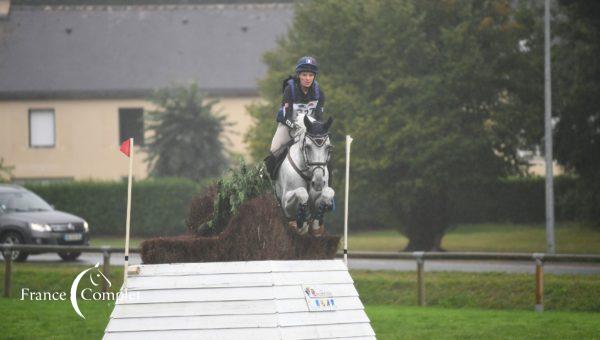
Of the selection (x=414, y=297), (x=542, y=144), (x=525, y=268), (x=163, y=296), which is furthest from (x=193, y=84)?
(x=163, y=296)

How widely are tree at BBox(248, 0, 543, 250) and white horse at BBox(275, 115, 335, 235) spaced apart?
21.4m

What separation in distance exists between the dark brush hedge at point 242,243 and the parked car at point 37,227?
16613 millimetres

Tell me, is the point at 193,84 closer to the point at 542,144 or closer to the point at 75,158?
the point at 75,158

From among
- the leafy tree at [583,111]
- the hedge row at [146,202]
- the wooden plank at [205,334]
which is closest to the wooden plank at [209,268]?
the wooden plank at [205,334]

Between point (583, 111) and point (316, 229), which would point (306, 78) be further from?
point (583, 111)

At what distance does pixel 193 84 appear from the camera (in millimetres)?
51219

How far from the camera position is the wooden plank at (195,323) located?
41.6ft

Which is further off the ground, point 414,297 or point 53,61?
point 53,61

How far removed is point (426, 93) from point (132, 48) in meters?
28.7

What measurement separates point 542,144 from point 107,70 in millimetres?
28389

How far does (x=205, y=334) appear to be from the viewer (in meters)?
12.6

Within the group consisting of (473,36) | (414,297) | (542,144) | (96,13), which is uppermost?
(96,13)

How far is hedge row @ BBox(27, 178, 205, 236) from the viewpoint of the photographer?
47.7m

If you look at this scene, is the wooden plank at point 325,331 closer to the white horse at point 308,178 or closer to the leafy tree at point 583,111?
the white horse at point 308,178
